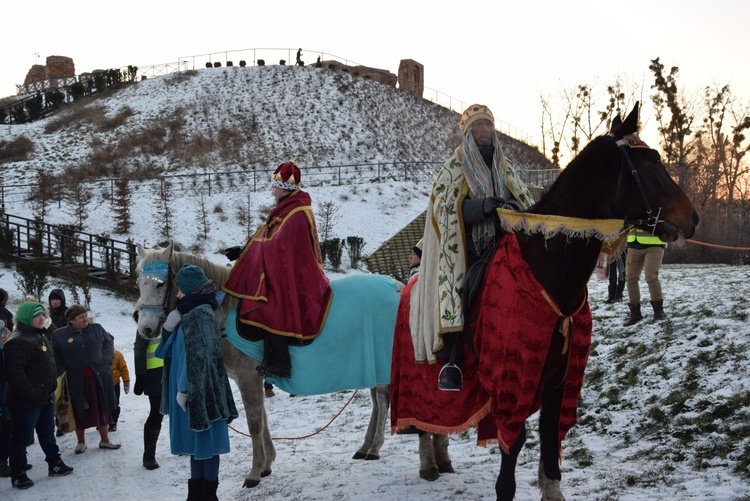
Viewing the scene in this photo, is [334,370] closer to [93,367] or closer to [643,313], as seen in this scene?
[93,367]

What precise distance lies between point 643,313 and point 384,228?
21.3 meters

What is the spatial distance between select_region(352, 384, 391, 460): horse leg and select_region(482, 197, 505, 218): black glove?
2890mm

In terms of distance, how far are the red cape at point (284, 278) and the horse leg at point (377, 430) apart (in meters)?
1.15

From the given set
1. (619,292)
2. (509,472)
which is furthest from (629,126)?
(619,292)

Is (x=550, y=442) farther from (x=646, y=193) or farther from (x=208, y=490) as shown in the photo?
(x=208, y=490)

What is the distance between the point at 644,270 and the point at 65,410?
7712 millimetres

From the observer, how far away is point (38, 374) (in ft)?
22.6

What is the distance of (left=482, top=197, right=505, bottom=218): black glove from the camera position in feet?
14.5

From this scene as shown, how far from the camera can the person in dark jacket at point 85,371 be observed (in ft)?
25.6

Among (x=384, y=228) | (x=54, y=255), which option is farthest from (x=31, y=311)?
(x=384, y=228)

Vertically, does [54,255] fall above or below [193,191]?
below

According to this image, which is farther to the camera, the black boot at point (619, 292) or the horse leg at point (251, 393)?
the black boot at point (619, 292)

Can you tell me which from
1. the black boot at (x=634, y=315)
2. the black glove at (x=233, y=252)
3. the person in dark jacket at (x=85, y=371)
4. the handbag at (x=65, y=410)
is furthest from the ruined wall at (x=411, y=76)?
the black glove at (x=233, y=252)

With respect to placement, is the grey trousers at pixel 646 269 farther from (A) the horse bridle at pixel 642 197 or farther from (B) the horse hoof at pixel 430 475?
(A) the horse bridle at pixel 642 197
